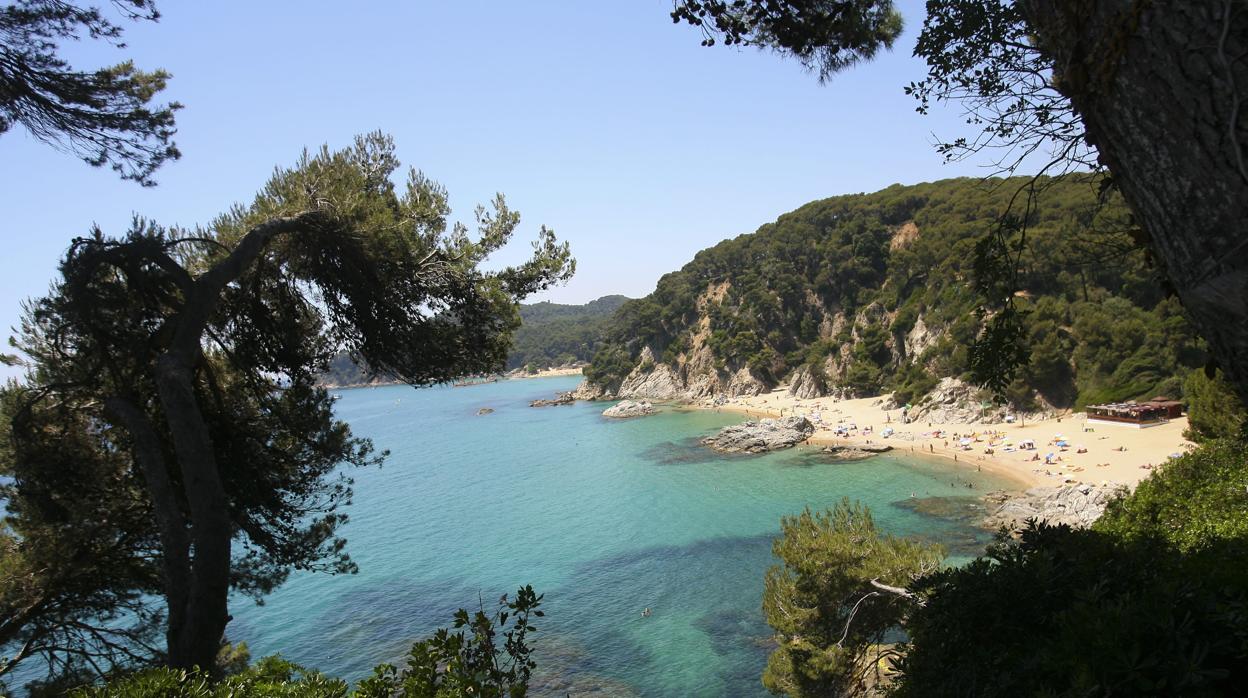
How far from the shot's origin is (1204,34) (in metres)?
1.65

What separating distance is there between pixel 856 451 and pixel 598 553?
19.5 metres

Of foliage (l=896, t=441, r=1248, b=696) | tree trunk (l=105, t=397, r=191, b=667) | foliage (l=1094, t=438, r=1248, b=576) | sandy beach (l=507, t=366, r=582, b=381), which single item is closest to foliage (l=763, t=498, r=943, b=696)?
foliage (l=1094, t=438, r=1248, b=576)

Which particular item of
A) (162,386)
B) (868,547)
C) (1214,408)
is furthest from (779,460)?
(162,386)

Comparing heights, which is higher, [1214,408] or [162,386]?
[162,386]

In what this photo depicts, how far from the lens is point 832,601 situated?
11727 mm

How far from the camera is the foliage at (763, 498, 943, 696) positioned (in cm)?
1091

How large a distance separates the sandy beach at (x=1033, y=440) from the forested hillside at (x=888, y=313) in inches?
135

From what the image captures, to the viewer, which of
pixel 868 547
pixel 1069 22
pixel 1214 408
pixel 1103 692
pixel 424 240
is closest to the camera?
pixel 1069 22

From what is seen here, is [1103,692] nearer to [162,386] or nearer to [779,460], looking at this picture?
[162,386]

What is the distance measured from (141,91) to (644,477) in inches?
1426

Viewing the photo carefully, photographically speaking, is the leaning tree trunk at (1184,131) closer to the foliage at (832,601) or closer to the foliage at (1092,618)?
the foliage at (1092,618)

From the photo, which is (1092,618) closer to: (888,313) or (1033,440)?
(1033,440)

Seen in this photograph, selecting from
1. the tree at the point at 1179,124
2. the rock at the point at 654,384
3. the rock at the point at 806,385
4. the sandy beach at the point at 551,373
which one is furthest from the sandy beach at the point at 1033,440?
the sandy beach at the point at 551,373

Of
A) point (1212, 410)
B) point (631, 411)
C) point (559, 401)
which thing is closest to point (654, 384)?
point (631, 411)
